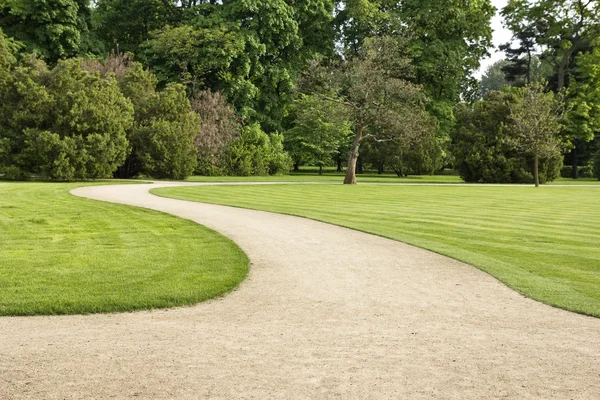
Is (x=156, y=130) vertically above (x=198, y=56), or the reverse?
(x=198, y=56)

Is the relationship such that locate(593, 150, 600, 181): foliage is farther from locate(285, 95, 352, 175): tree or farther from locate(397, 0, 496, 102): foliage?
locate(285, 95, 352, 175): tree

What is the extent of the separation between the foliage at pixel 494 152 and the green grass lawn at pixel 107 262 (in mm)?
33470

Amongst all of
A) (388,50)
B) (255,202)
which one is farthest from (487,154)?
(255,202)

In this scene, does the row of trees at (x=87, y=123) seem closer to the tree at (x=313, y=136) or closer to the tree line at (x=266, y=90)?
the tree line at (x=266, y=90)

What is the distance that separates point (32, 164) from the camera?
97.3ft

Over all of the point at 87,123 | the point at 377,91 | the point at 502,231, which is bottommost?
the point at 502,231

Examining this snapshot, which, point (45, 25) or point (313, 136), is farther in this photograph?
point (313, 136)

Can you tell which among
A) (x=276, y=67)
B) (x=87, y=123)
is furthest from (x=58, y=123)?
(x=276, y=67)

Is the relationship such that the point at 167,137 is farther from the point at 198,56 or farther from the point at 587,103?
the point at 587,103

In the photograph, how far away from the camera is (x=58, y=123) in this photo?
2895 cm

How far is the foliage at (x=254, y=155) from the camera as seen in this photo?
148 ft

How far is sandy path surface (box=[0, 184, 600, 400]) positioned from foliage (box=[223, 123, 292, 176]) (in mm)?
37754

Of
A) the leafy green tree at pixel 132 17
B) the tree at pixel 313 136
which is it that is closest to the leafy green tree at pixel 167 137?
the leafy green tree at pixel 132 17

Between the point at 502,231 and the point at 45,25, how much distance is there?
39203 millimetres
